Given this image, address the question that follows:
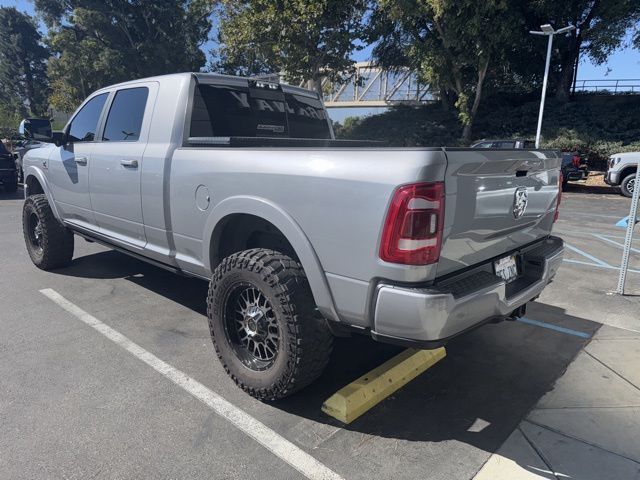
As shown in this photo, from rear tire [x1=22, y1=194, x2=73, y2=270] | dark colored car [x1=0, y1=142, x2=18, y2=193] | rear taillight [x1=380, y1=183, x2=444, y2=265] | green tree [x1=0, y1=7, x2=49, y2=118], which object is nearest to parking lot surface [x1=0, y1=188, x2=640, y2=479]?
rear tire [x1=22, y1=194, x2=73, y2=270]

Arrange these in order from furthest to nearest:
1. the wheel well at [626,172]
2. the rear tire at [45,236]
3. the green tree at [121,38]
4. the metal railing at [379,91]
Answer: the metal railing at [379,91], the green tree at [121,38], the wheel well at [626,172], the rear tire at [45,236]

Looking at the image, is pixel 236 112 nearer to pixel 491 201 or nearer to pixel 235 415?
pixel 491 201

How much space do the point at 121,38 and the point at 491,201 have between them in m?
33.6

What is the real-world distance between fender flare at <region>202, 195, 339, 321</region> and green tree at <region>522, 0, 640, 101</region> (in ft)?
75.3

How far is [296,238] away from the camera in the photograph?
2512 mm

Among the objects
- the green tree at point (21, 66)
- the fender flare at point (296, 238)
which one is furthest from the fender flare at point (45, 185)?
the green tree at point (21, 66)

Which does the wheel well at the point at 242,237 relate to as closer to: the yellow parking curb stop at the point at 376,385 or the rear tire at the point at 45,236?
the yellow parking curb stop at the point at 376,385

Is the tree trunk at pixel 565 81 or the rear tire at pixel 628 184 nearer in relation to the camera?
the rear tire at pixel 628 184

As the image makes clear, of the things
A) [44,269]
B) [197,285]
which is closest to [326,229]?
[197,285]

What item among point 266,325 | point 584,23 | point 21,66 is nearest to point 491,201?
point 266,325

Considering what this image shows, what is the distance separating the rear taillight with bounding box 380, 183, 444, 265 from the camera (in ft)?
6.86

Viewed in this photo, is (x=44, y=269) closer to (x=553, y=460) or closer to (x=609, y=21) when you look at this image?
(x=553, y=460)

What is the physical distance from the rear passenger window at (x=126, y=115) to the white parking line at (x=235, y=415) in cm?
165

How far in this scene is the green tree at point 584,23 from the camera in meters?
20.8
